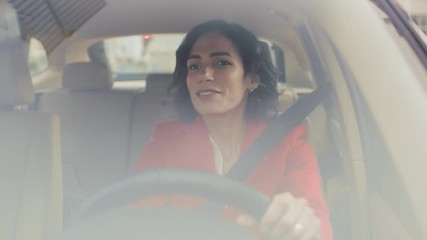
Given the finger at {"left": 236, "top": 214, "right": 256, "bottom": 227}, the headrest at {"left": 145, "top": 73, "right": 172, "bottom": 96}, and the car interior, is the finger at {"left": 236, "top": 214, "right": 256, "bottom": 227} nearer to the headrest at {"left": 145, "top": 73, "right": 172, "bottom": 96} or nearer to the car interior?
the car interior

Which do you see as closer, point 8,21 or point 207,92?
point 207,92

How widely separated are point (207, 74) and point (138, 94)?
555 millimetres

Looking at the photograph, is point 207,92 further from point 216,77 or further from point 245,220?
point 245,220

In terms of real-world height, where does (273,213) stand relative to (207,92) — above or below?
below

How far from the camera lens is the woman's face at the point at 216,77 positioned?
64.2 inches

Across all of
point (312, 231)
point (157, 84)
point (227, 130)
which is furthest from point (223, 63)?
point (312, 231)

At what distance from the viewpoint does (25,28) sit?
190 cm

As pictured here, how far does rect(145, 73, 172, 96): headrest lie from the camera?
6.84 feet

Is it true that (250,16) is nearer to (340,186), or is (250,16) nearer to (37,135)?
(340,186)

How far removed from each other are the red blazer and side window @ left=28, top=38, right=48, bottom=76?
383 millimetres

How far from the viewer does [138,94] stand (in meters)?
2.14

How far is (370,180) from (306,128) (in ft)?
1.17

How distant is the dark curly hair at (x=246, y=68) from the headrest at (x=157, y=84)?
273mm

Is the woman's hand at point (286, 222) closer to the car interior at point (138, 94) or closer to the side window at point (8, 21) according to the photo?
the car interior at point (138, 94)
